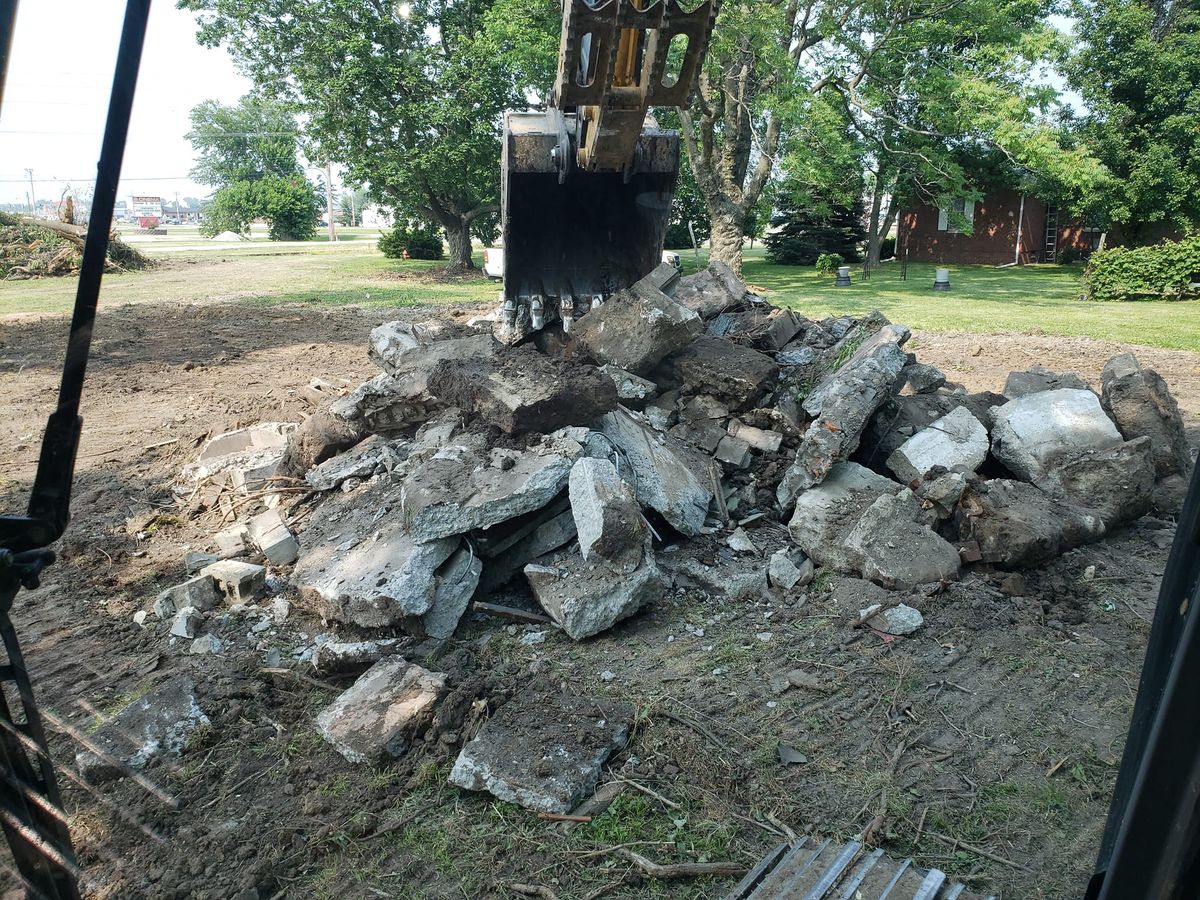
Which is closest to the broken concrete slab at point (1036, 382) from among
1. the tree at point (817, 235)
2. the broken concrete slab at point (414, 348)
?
the broken concrete slab at point (414, 348)

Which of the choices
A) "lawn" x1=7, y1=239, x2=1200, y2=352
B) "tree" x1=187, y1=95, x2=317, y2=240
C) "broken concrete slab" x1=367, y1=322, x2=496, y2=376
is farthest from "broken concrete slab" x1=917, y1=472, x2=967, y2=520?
"tree" x1=187, y1=95, x2=317, y2=240

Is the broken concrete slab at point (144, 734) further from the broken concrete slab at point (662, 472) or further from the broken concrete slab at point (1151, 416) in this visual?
the broken concrete slab at point (1151, 416)

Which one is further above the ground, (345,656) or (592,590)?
(592,590)

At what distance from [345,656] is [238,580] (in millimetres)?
1177

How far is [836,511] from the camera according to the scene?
5125 millimetres

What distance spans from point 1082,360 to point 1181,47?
19839 millimetres

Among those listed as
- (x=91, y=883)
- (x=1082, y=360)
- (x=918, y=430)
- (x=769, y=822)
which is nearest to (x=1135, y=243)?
(x=1082, y=360)

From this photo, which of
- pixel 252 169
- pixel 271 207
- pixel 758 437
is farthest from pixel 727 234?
pixel 252 169

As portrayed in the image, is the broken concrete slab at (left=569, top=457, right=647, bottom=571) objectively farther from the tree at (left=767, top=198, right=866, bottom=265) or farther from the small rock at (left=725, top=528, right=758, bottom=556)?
the tree at (left=767, top=198, right=866, bottom=265)

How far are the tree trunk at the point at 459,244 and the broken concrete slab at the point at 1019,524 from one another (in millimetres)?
20535

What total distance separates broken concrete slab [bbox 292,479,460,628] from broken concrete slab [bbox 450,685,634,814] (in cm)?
95

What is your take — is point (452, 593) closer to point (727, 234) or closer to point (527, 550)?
point (527, 550)

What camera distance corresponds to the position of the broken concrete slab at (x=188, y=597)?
4.78 m

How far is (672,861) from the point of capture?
117 inches
